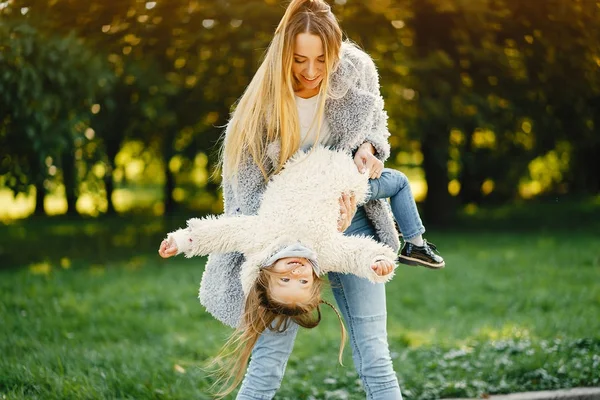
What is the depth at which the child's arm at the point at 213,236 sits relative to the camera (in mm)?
2857

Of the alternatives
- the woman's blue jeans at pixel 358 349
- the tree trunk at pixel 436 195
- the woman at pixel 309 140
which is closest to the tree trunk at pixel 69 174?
the tree trunk at pixel 436 195

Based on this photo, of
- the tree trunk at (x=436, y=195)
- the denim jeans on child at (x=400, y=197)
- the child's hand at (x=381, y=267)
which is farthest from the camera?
the tree trunk at (x=436, y=195)

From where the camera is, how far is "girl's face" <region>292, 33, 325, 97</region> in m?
2.93

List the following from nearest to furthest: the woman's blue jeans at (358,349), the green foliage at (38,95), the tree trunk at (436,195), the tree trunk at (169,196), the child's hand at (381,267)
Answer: the child's hand at (381,267)
the woman's blue jeans at (358,349)
the green foliage at (38,95)
the tree trunk at (436,195)
the tree trunk at (169,196)

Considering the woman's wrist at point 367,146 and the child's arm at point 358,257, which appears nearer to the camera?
the child's arm at point 358,257

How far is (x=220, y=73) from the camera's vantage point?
1111 cm

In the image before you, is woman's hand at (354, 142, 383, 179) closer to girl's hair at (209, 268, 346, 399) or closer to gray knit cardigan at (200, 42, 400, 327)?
gray knit cardigan at (200, 42, 400, 327)

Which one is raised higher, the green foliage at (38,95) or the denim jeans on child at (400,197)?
the denim jeans on child at (400,197)

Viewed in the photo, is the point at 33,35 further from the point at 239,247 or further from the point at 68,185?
the point at 239,247

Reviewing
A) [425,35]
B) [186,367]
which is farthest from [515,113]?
[186,367]

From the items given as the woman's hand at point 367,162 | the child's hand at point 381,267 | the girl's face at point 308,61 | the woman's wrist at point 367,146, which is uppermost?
the girl's face at point 308,61

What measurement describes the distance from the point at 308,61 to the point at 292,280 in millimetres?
857

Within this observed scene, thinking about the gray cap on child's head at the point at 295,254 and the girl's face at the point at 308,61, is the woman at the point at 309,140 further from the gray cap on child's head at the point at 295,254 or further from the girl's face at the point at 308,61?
the gray cap on child's head at the point at 295,254

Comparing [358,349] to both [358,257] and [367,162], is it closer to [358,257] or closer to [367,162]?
[358,257]
